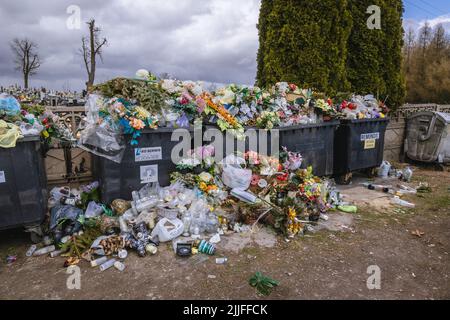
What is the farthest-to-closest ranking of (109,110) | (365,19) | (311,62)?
(365,19) → (311,62) → (109,110)

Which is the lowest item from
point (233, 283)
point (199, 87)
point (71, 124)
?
point (233, 283)

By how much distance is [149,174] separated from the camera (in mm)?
3902

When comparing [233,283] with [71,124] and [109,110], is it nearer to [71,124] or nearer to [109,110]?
[109,110]

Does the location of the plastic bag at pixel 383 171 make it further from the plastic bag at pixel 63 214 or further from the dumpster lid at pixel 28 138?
the dumpster lid at pixel 28 138

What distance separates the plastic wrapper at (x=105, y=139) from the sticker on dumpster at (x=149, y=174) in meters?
0.31

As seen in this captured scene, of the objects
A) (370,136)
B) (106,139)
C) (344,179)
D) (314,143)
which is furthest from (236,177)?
(370,136)

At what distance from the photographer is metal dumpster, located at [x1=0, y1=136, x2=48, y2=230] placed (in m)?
3.13

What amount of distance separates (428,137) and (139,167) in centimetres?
681

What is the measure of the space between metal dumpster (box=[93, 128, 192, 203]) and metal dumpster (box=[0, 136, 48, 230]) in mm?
666

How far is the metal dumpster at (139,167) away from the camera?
3.72m

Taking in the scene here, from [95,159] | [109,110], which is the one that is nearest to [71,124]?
[95,159]

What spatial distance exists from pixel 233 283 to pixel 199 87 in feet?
9.25

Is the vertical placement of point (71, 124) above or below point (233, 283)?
above

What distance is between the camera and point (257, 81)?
7996 mm
